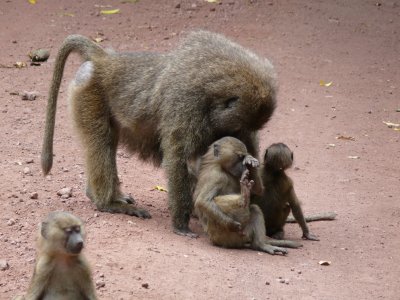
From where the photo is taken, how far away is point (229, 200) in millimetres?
6863

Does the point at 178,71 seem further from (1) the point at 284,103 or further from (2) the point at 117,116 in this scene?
(1) the point at 284,103

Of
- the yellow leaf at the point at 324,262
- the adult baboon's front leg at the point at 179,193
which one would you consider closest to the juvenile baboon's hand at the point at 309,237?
the yellow leaf at the point at 324,262

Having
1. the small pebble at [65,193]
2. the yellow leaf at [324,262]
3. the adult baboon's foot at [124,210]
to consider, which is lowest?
the small pebble at [65,193]

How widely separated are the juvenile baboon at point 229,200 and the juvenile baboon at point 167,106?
0.66 ft

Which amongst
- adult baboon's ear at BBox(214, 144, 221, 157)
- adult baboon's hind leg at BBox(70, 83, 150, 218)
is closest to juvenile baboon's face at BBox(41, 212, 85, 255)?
adult baboon's ear at BBox(214, 144, 221, 157)

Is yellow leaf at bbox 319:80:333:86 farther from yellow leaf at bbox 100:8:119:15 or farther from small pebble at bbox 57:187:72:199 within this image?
small pebble at bbox 57:187:72:199

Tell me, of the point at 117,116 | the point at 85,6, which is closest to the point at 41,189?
the point at 117,116

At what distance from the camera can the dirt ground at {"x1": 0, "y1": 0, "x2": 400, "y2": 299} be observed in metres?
6.17

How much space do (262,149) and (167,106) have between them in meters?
2.97

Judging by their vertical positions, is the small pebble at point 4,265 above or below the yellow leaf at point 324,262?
above

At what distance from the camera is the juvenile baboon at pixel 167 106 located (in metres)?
6.99

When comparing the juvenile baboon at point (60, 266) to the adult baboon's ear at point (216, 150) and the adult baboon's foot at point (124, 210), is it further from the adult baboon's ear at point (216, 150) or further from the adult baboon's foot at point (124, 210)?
the adult baboon's foot at point (124, 210)

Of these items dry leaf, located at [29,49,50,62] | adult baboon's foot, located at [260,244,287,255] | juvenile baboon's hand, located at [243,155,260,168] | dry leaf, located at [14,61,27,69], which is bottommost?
dry leaf, located at [14,61,27,69]

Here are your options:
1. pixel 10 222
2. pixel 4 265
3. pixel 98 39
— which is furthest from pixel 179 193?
pixel 98 39
